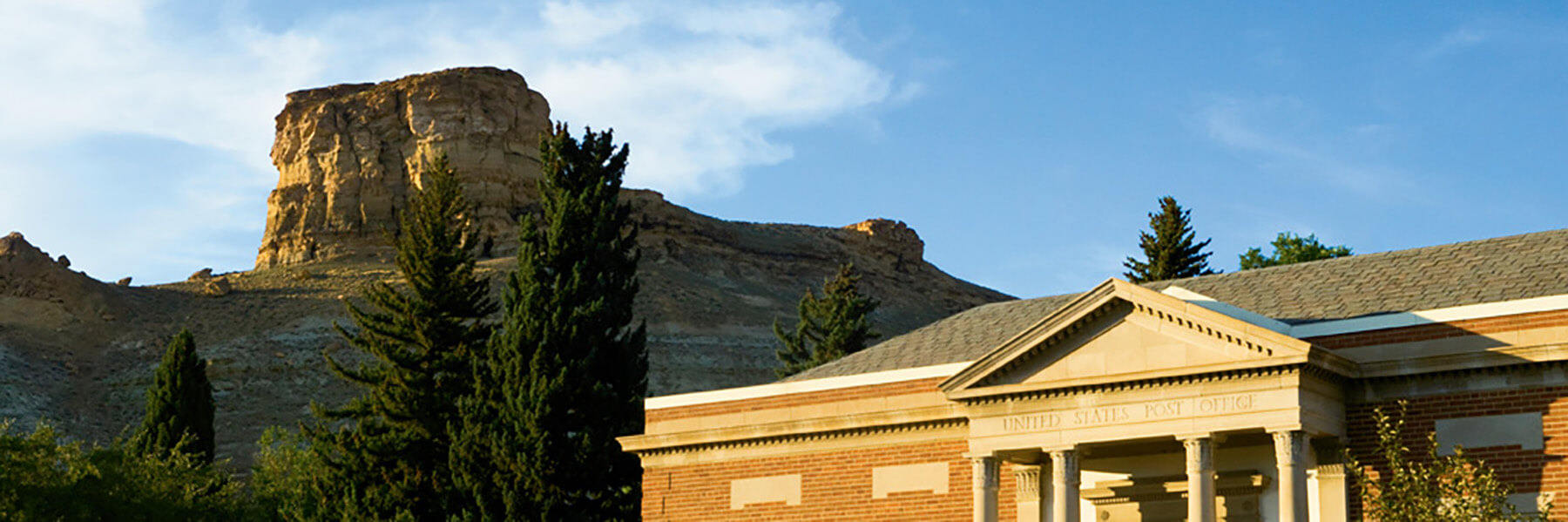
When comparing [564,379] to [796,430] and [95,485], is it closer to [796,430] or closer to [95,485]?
[796,430]

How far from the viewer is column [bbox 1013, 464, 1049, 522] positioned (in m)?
32.0

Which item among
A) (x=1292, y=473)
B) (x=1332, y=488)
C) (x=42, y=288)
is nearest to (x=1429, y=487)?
(x=1292, y=473)

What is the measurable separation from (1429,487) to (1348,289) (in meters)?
6.48

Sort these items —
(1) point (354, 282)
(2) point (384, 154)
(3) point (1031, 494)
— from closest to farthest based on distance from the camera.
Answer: (3) point (1031, 494) < (1) point (354, 282) < (2) point (384, 154)

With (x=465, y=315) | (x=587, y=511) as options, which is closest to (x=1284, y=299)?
(x=587, y=511)

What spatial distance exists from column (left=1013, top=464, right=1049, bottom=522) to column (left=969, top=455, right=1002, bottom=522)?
1.07 meters

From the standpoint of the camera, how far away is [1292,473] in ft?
90.9

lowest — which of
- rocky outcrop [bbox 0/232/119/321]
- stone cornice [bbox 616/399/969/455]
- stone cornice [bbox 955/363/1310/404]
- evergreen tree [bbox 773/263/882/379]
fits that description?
stone cornice [bbox 616/399/969/455]

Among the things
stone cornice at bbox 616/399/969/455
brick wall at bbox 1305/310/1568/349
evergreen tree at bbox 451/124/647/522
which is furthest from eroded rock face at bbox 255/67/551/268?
brick wall at bbox 1305/310/1568/349

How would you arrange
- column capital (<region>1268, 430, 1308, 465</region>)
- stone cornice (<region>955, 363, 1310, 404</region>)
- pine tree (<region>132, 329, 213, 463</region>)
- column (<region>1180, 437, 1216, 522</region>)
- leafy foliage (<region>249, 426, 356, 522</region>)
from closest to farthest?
column capital (<region>1268, 430, 1308, 465</region>) → stone cornice (<region>955, 363, 1310, 404</region>) → column (<region>1180, 437, 1216, 522</region>) → leafy foliage (<region>249, 426, 356, 522</region>) → pine tree (<region>132, 329, 213, 463</region>)

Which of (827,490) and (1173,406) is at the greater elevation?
(1173,406)

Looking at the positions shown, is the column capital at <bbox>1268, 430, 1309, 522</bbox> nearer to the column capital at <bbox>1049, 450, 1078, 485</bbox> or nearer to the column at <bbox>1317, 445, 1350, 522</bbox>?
the column at <bbox>1317, 445, 1350, 522</bbox>

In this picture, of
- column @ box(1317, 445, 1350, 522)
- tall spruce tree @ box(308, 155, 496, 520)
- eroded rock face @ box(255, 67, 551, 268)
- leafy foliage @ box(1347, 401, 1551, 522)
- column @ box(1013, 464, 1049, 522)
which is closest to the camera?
leafy foliage @ box(1347, 401, 1551, 522)

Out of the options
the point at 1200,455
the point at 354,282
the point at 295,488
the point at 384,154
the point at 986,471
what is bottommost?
the point at 986,471
